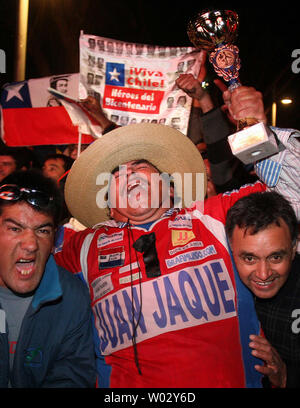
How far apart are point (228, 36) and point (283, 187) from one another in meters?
1.12

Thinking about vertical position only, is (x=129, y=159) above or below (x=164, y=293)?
above

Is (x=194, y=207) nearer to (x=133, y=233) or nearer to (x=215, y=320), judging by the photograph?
(x=133, y=233)

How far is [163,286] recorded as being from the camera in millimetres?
2672

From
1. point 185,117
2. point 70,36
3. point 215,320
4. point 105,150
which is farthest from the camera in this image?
A: point 70,36

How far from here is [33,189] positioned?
2.69 meters

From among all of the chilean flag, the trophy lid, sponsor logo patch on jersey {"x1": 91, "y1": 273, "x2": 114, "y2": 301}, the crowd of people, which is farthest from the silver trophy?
the chilean flag

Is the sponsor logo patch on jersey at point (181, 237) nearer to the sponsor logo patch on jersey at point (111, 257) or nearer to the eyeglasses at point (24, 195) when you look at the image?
the sponsor logo patch on jersey at point (111, 257)

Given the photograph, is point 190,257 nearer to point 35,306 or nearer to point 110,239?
point 110,239

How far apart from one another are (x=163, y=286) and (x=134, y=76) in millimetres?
2954

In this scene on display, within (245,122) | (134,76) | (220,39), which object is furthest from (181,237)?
(134,76)

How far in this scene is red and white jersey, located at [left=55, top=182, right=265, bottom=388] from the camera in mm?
2502

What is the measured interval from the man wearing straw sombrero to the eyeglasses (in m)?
0.60
